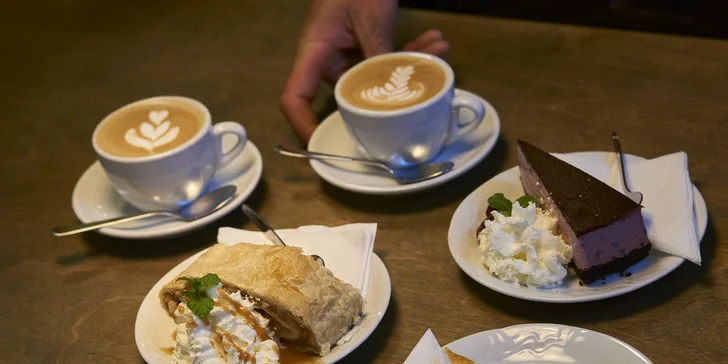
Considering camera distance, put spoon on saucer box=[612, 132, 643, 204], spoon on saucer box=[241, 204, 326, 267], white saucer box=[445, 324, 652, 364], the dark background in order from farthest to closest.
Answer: the dark background, spoon on saucer box=[241, 204, 326, 267], spoon on saucer box=[612, 132, 643, 204], white saucer box=[445, 324, 652, 364]

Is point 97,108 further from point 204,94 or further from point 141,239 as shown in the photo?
point 141,239

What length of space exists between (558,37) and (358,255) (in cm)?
103

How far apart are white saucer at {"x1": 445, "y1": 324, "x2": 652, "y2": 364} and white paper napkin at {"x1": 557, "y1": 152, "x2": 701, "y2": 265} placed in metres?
0.24

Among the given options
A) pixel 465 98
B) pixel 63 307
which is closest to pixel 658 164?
pixel 465 98

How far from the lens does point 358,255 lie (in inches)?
52.4

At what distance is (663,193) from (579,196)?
0.17 meters

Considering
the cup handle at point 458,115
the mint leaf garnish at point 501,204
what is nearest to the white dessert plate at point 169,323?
the mint leaf garnish at point 501,204

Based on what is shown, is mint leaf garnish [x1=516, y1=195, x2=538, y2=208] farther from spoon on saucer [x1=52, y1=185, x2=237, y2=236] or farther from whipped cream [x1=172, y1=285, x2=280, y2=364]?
spoon on saucer [x1=52, y1=185, x2=237, y2=236]

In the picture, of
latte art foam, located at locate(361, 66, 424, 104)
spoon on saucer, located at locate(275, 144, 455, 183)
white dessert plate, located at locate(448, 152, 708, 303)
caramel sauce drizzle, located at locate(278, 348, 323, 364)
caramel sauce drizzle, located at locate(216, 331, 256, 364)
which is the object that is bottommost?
caramel sauce drizzle, located at locate(278, 348, 323, 364)

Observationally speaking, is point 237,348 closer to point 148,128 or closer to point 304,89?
point 148,128

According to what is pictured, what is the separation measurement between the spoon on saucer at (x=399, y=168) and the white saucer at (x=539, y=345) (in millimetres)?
513

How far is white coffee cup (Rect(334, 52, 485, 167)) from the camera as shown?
1.52 meters

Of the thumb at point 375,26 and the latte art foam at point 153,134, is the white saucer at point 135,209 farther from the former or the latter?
the thumb at point 375,26

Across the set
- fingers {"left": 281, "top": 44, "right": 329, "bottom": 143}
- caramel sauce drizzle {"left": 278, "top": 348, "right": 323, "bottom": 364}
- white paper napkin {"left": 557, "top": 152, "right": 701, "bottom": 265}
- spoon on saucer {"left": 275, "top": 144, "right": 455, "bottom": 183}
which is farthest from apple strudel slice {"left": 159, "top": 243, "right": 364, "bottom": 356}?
fingers {"left": 281, "top": 44, "right": 329, "bottom": 143}
